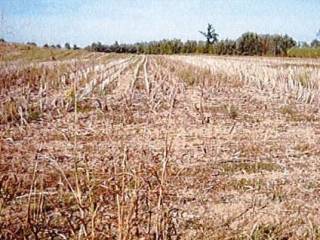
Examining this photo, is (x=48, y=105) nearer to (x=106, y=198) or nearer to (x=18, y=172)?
(x=18, y=172)

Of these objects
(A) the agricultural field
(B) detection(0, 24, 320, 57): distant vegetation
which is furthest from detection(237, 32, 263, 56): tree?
(A) the agricultural field

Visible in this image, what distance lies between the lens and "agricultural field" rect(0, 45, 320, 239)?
10.2ft

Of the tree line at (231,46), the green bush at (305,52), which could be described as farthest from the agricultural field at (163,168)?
the tree line at (231,46)

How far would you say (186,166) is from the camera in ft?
18.4

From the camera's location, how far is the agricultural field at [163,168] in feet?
10.2

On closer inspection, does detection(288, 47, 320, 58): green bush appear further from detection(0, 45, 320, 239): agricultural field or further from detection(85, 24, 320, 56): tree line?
detection(0, 45, 320, 239): agricultural field

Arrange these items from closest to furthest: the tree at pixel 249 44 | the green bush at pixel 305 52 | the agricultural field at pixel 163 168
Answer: the agricultural field at pixel 163 168 → the green bush at pixel 305 52 → the tree at pixel 249 44

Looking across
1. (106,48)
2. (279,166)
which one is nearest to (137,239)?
(279,166)

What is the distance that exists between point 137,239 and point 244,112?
708 centimetres

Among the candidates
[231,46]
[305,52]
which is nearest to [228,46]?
[231,46]

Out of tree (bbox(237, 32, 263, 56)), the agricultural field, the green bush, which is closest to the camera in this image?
the agricultural field

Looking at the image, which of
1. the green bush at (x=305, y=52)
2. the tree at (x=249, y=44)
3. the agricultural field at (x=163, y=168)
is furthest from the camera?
the tree at (x=249, y=44)

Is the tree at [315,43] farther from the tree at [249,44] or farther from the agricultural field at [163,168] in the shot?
the agricultural field at [163,168]

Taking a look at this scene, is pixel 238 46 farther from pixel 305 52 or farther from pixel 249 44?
pixel 305 52
